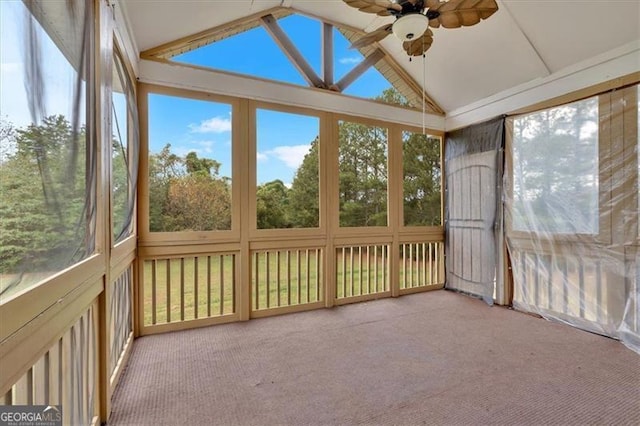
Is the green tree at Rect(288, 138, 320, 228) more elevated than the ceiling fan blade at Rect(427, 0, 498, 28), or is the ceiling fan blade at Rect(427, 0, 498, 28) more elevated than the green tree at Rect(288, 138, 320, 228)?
the ceiling fan blade at Rect(427, 0, 498, 28)

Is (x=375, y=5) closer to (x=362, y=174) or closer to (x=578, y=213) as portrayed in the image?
(x=362, y=174)

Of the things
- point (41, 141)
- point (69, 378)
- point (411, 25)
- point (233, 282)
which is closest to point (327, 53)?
point (411, 25)

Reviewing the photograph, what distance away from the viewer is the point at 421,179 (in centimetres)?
441

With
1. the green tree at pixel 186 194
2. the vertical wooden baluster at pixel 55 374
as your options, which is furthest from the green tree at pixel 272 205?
the vertical wooden baluster at pixel 55 374

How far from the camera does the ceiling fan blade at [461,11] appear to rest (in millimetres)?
1894

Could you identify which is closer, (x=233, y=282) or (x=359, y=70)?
(x=233, y=282)

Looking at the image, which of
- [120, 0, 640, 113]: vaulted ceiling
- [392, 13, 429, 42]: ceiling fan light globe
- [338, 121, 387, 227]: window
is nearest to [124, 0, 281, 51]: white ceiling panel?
[120, 0, 640, 113]: vaulted ceiling

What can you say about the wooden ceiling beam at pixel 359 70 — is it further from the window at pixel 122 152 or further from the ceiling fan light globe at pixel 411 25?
the window at pixel 122 152

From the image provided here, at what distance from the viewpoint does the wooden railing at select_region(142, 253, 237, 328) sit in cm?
295

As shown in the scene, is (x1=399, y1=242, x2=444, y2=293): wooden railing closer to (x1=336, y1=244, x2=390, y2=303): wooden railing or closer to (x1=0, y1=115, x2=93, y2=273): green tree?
(x1=336, y1=244, x2=390, y2=303): wooden railing

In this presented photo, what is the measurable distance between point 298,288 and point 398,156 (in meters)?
2.20

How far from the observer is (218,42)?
10.6ft

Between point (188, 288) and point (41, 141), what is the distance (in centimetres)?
254

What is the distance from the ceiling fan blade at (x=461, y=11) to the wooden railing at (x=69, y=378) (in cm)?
266
